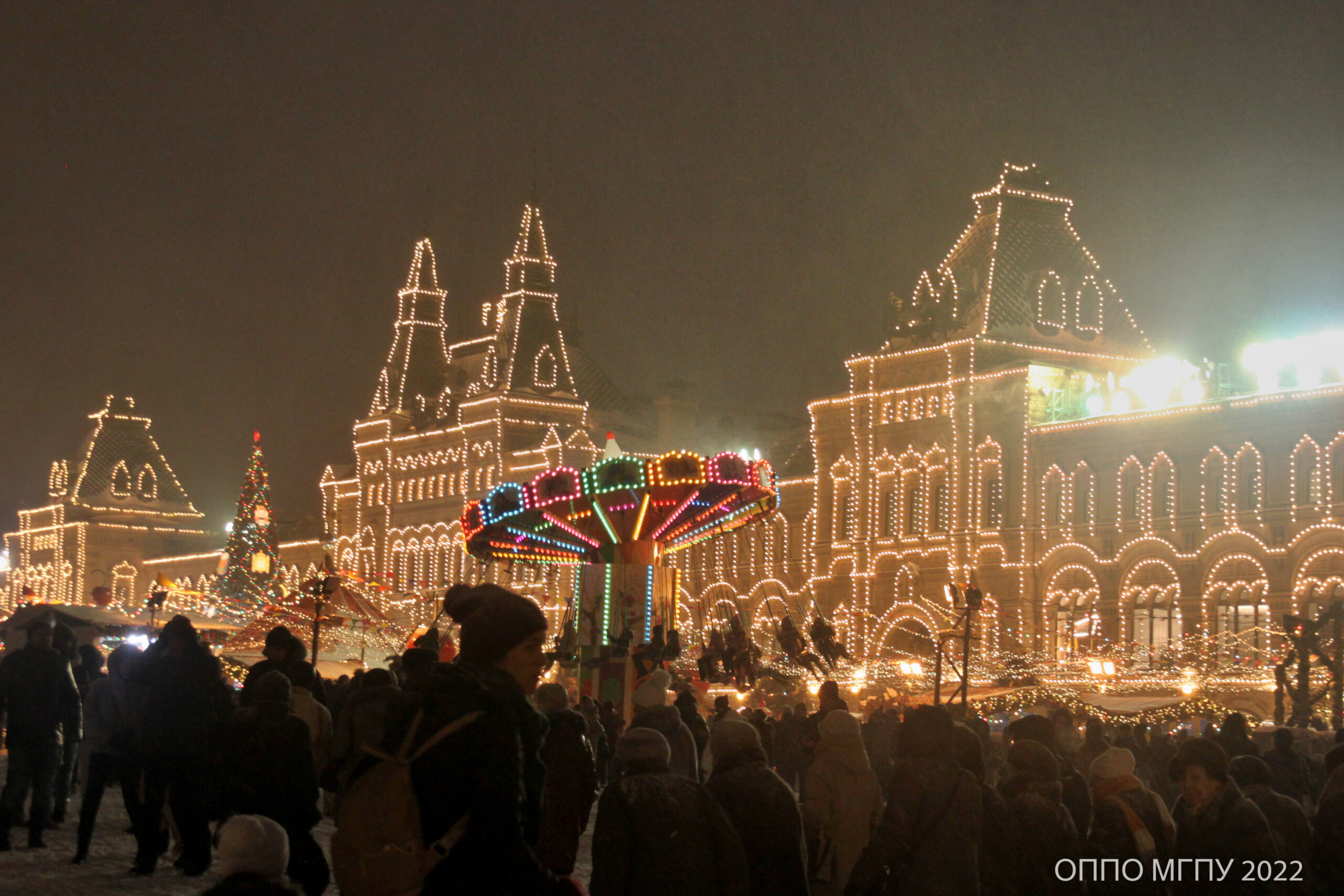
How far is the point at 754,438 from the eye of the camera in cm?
7100

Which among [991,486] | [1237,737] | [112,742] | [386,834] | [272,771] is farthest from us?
[991,486]

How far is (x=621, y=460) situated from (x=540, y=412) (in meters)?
38.2

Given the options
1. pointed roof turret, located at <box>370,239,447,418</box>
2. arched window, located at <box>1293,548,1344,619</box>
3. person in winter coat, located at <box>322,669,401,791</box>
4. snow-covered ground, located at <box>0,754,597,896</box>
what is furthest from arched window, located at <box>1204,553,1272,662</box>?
pointed roof turret, located at <box>370,239,447,418</box>

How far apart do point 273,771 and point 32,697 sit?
4.39 m

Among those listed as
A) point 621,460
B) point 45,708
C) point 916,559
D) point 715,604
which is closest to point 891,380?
point 916,559

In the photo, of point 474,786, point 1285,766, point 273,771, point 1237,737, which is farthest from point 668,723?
point 1237,737

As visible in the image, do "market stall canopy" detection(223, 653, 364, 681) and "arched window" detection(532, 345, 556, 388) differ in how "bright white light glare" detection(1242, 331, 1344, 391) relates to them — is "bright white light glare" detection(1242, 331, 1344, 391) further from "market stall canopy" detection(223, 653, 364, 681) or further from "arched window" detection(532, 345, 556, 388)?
"arched window" detection(532, 345, 556, 388)

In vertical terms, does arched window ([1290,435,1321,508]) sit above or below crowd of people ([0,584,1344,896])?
above

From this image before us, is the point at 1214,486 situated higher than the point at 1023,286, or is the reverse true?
the point at 1023,286

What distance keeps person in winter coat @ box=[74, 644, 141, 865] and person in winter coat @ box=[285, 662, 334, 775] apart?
123cm

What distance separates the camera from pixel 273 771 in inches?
309

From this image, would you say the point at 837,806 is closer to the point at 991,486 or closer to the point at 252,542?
the point at 991,486

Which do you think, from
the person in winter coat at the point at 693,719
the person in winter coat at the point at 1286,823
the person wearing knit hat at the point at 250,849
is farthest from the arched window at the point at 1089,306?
the person wearing knit hat at the point at 250,849

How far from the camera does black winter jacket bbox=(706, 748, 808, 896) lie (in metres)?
6.52
